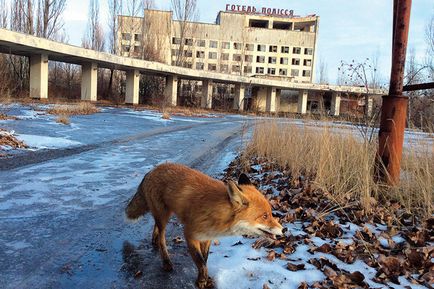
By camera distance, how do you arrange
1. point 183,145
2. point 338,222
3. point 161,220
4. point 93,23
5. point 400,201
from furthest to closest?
point 93,23 < point 183,145 < point 400,201 < point 338,222 < point 161,220

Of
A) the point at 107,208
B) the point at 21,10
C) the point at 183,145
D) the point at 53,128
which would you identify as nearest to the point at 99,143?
the point at 183,145

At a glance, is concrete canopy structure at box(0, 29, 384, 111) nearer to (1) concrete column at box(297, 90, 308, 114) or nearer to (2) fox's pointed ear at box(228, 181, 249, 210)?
(1) concrete column at box(297, 90, 308, 114)

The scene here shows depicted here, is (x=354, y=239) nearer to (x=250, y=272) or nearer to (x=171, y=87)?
(x=250, y=272)

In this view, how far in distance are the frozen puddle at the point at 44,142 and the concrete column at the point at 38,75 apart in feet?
77.2

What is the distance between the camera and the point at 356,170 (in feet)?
19.5

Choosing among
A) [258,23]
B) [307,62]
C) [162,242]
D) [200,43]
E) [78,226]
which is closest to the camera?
[162,242]

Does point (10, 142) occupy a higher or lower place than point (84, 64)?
lower

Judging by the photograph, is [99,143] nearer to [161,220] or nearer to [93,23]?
[161,220]

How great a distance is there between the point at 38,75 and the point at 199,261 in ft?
114

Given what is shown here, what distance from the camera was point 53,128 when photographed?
15.6 metres

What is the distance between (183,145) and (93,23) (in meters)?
46.1

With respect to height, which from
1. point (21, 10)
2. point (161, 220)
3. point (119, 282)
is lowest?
point (119, 282)

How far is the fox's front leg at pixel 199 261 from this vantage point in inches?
132

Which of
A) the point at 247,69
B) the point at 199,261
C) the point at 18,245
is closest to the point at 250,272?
the point at 199,261
